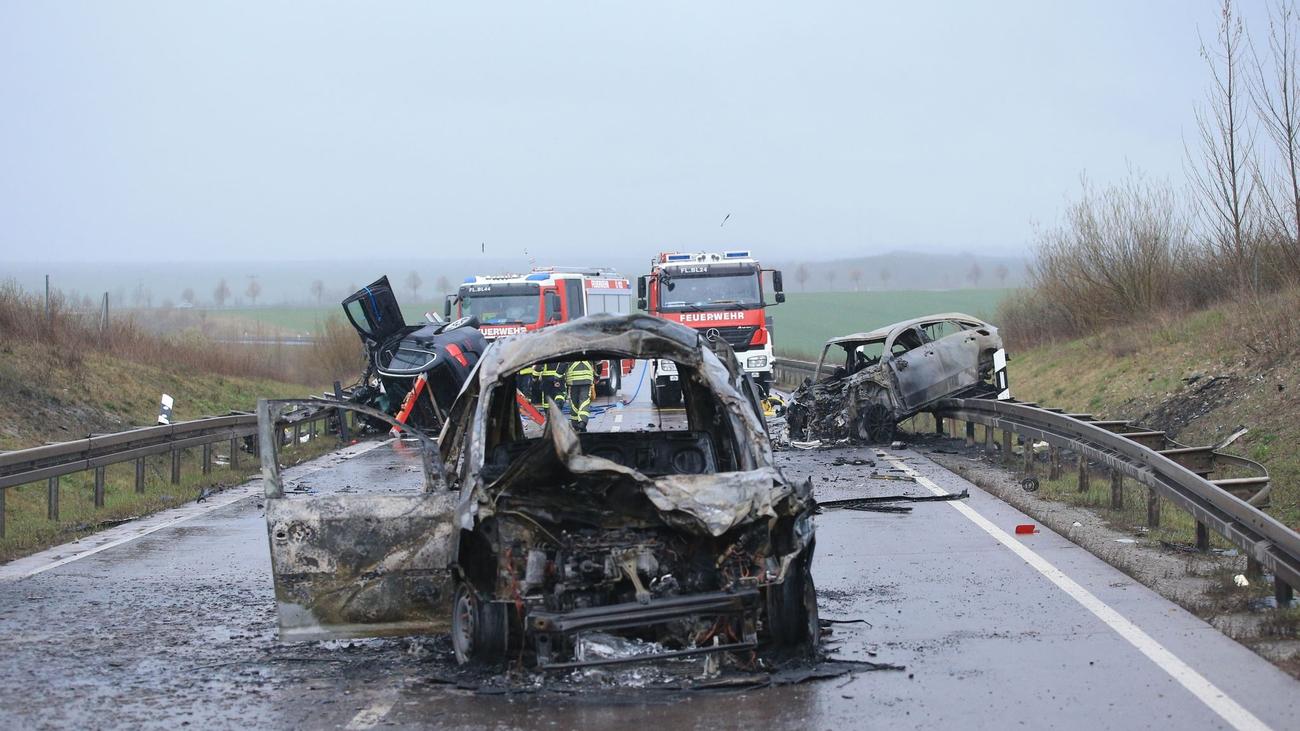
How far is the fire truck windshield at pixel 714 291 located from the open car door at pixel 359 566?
2297 centimetres

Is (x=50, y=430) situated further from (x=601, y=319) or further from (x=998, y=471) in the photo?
(x=601, y=319)

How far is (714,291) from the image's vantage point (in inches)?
1238

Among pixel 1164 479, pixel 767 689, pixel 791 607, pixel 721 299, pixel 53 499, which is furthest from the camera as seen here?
pixel 721 299

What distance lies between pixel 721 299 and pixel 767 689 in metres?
24.3

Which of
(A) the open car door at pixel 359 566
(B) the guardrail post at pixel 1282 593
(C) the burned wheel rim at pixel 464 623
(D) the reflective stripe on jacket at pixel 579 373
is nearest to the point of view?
(C) the burned wheel rim at pixel 464 623

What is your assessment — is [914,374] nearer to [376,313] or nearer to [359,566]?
[376,313]

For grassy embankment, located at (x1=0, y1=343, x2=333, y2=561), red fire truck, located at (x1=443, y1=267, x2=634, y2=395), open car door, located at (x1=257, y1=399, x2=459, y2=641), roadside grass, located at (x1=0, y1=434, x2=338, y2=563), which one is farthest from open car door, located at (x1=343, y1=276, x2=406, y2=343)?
open car door, located at (x1=257, y1=399, x2=459, y2=641)

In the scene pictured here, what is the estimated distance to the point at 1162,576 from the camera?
1023 cm

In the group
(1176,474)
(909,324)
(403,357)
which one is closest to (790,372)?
(403,357)

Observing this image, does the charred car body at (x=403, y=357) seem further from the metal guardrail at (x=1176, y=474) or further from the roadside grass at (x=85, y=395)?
the metal guardrail at (x=1176, y=474)

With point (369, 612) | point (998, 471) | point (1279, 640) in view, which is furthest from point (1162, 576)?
point (998, 471)

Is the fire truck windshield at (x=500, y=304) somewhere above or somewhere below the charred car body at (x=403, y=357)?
above

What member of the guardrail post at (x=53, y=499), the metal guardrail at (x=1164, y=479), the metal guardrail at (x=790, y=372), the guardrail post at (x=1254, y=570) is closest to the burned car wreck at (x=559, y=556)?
the metal guardrail at (x=1164, y=479)

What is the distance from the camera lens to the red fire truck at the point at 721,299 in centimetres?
3105
